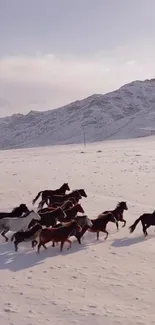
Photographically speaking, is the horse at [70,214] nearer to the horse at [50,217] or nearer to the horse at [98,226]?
the horse at [50,217]

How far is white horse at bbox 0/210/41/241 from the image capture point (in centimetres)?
1081

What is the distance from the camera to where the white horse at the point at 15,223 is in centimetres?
1081

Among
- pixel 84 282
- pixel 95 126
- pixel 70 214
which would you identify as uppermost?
pixel 95 126

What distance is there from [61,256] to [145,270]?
210cm

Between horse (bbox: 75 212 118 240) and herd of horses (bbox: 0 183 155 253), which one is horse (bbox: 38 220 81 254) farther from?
horse (bbox: 75 212 118 240)

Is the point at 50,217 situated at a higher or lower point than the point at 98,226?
higher

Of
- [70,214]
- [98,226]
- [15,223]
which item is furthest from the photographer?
[70,214]

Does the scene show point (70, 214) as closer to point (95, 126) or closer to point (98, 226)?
point (98, 226)

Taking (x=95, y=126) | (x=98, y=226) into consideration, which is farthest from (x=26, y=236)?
(x=95, y=126)

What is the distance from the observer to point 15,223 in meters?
10.9

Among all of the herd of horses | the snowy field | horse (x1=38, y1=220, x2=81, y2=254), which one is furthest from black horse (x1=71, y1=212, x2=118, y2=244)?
horse (x1=38, y1=220, x2=81, y2=254)

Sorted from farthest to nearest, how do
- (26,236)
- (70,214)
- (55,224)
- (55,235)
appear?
(70,214), (55,224), (26,236), (55,235)

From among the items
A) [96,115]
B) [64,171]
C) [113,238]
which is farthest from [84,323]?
[96,115]

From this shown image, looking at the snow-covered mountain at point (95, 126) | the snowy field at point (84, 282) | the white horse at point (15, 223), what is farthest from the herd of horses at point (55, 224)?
the snow-covered mountain at point (95, 126)
